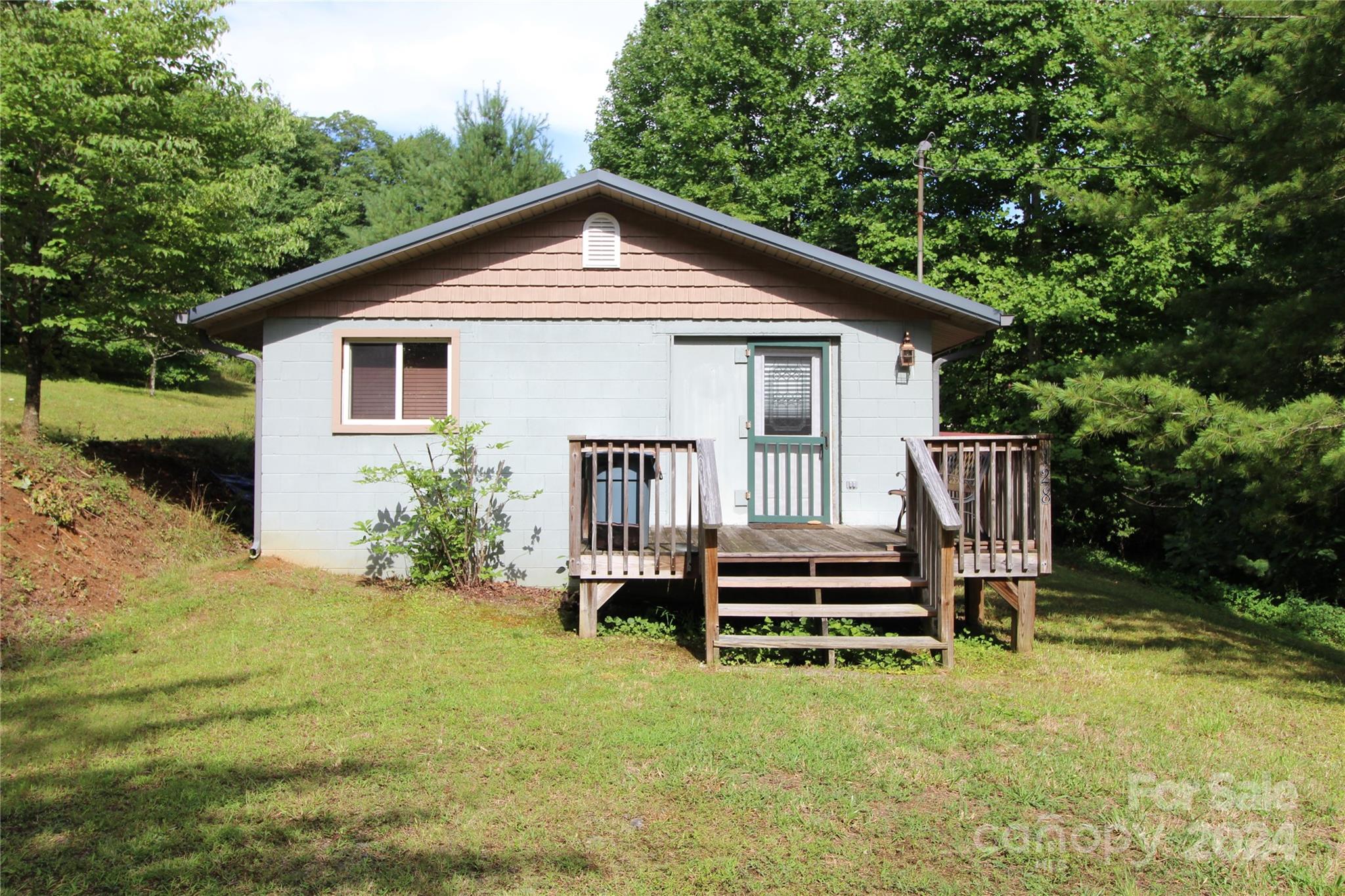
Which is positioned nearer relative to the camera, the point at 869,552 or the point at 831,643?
the point at 831,643

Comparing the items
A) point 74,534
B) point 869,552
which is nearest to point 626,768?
point 869,552

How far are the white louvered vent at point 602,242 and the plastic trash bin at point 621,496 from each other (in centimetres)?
211

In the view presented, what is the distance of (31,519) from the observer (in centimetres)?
787

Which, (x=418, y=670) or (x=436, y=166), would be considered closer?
(x=418, y=670)

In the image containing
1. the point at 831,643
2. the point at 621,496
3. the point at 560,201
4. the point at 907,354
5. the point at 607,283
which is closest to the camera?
the point at 831,643

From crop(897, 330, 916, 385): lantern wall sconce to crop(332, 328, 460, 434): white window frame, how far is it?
450 centimetres

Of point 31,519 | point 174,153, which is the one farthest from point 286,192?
point 31,519

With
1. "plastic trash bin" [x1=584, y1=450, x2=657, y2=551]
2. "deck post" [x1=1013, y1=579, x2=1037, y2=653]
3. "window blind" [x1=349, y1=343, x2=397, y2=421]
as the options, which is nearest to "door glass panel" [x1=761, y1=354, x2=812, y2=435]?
"plastic trash bin" [x1=584, y1=450, x2=657, y2=551]

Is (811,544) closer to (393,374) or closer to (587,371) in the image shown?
(587,371)

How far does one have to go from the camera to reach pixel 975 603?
25.3 ft

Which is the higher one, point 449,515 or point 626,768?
point 449,515

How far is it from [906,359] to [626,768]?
5.86 metres

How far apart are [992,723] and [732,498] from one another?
14.3 feet

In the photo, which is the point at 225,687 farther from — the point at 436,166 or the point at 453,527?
the point at 436,166
